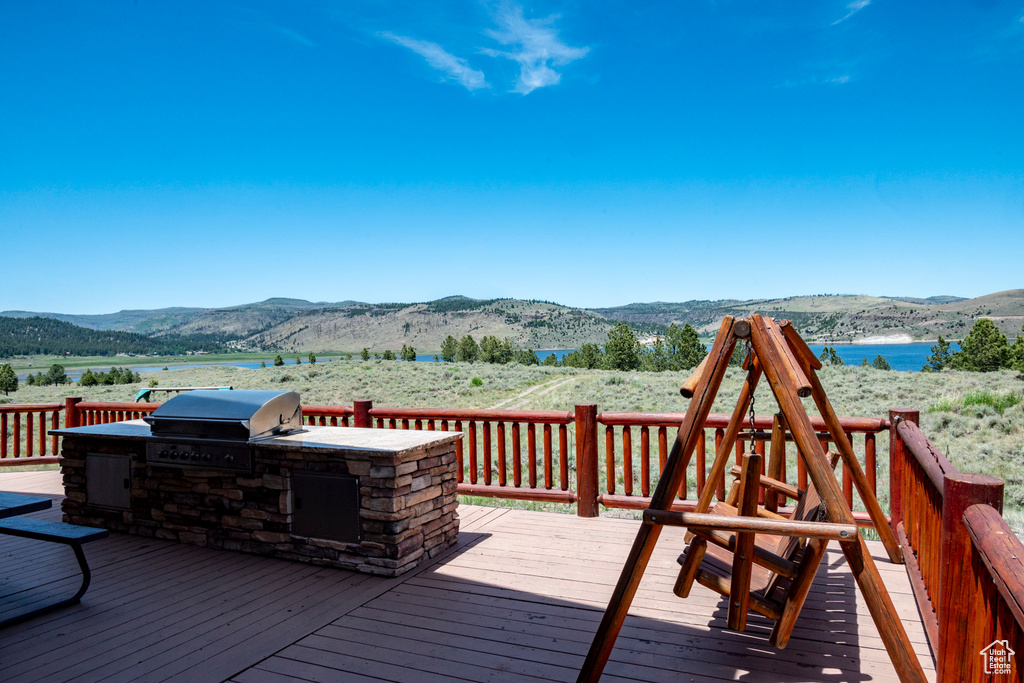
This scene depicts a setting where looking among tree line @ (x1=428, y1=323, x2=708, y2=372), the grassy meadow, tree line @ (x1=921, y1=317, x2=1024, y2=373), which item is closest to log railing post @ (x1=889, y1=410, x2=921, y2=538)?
the grassy meadow

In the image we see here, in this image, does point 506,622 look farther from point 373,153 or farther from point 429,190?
point 429,190

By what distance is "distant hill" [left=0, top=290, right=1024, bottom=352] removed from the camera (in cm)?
8175

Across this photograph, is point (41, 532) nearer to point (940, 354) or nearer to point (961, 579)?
point (961, 579)

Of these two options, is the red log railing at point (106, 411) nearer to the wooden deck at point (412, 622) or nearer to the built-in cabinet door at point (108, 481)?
the built-in cabinet door at point (108, 481)

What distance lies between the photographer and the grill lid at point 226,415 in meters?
3.88

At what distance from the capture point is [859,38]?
15398 mm

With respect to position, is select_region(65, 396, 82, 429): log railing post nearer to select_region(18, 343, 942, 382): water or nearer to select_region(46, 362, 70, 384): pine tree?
select_region(46, 362, 70, 384): pine tree

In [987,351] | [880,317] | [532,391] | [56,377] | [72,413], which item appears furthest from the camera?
[880,317]

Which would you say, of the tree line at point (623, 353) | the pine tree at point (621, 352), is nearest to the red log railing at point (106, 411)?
the tree line at point (623, 353)

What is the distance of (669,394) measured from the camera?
1803 centimetres

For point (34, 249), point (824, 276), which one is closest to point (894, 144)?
point (824, 276)

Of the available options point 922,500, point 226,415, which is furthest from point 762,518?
point 226,415

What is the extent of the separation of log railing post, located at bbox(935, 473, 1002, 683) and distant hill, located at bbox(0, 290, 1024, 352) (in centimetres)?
7248

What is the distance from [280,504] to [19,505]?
1411 mm
